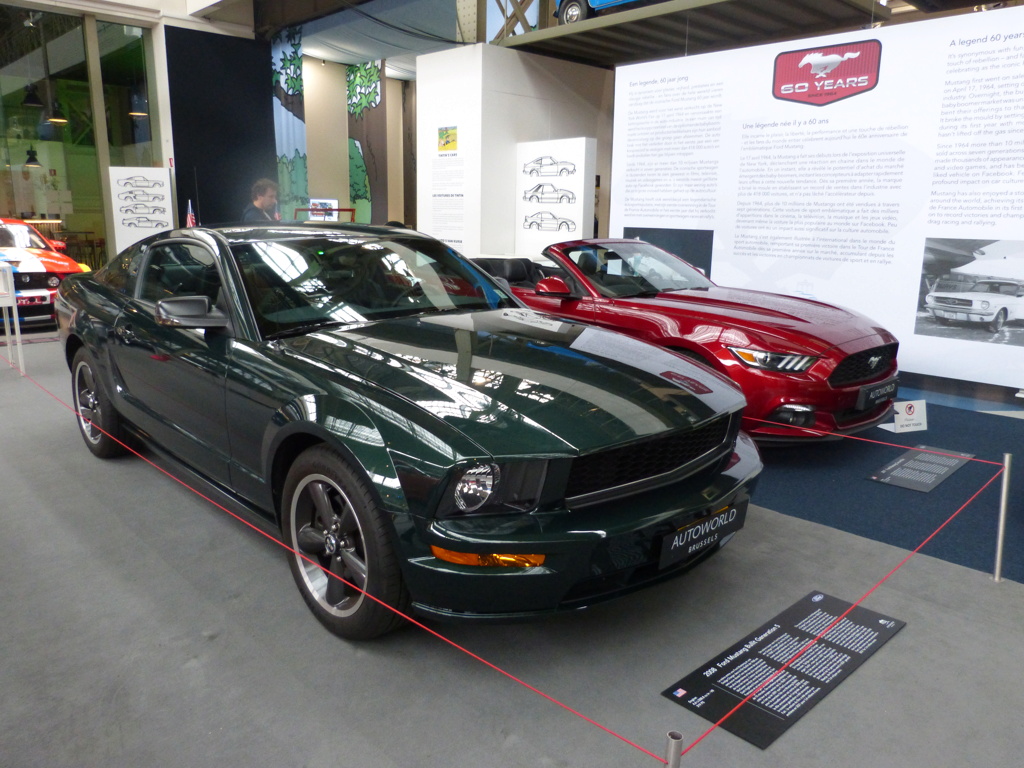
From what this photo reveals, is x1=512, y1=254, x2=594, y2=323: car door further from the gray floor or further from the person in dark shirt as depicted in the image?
the person in dark shirt

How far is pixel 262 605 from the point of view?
2738 millimetres


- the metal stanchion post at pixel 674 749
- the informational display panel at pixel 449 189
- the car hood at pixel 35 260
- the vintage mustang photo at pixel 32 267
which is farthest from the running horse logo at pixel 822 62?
the car hood at pixel 35 260

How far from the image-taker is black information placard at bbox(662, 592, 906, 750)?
2152mm

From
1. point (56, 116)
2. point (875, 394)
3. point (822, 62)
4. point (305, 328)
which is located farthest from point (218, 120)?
point (875, 394)

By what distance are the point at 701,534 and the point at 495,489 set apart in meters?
0.73

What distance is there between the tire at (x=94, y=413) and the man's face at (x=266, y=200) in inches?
139

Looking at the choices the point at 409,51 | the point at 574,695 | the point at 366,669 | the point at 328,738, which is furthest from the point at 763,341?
the point at 409,51

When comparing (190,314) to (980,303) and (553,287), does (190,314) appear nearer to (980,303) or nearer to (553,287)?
(553,287)

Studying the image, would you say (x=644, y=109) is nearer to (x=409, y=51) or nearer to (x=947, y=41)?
(x=947, y=41)

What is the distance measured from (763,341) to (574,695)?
255cm

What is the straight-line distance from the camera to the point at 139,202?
1016cm

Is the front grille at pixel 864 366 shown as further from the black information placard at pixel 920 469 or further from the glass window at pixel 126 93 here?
the glass window at pixel 126 93

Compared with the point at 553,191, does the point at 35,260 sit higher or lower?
lower

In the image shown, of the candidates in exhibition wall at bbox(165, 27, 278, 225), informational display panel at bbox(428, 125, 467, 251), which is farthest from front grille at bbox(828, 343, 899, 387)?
exhibition wall at bbox(165, 27, 278, 225)
